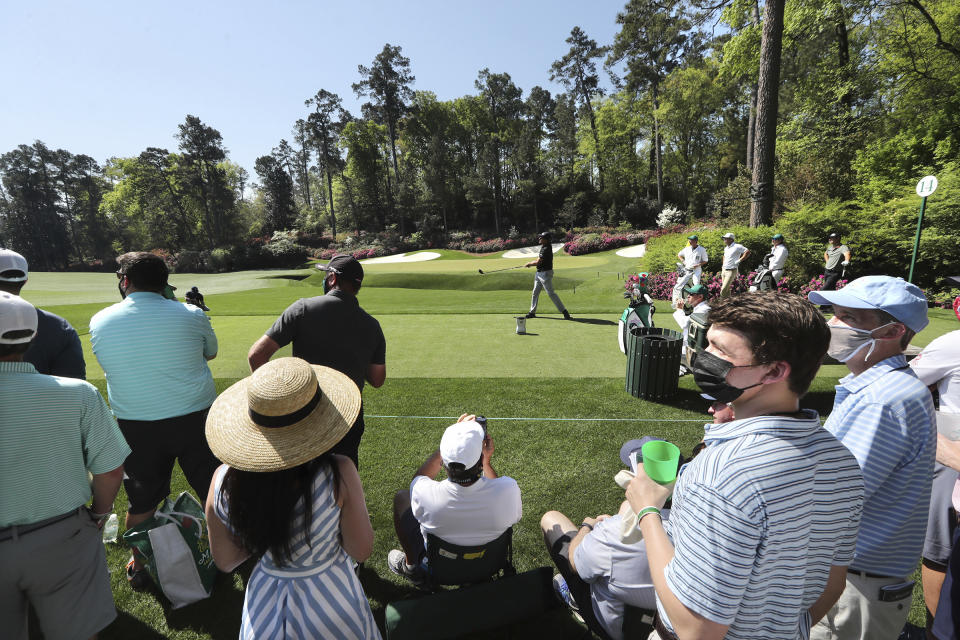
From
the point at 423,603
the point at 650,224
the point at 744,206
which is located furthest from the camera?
the point at 650,224

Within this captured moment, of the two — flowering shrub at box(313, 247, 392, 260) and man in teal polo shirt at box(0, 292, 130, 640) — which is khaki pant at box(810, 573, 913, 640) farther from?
flowering shrub at box(313, 247, 392, 260)

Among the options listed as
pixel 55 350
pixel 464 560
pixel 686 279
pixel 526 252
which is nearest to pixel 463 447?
pixel 464 560

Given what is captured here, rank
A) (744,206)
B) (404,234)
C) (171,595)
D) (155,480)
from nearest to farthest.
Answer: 1. (171,595)
2. (155,480)
3. (744,206)
4. (404,234)

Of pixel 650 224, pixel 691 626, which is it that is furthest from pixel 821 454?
pixel 650 224

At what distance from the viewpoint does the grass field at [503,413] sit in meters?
3.04

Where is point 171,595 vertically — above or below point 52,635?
below

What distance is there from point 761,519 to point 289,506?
59.9 inches

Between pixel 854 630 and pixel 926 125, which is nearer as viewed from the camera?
pixel 854 630

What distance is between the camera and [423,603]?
2.42m

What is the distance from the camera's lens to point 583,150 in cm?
4341

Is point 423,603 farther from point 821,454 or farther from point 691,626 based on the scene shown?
point 821,454

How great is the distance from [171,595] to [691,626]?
10.3 ft

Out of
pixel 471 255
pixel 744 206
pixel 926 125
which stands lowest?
pixel 471 255

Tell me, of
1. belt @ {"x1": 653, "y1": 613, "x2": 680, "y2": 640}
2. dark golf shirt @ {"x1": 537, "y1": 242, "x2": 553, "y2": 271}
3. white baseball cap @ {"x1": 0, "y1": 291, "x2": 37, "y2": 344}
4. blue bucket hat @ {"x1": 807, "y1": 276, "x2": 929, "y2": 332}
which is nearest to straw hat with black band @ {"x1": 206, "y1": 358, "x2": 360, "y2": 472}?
white baseball cap @ {"x1": 0, "y1": 291, "x2": 37, "y2": 344}
